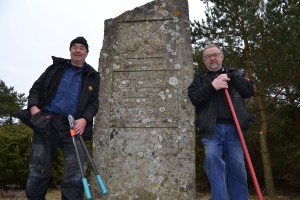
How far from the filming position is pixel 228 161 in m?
3.55

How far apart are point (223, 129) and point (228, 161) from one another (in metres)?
0.33

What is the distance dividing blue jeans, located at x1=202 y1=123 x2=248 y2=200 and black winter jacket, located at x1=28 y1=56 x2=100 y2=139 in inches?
52.0

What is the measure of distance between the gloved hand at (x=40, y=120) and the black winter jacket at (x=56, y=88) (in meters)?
0.14

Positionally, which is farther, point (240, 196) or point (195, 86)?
point (195, 86)

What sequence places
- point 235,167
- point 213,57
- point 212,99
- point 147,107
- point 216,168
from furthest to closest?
point 147,107 → point 213,57 → point 212,99 → point 235,167 → point 216,168

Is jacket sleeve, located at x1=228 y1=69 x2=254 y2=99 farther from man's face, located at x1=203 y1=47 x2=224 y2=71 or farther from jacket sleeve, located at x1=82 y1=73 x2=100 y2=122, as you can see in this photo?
jacket sleeve, located at x1=82 y1=73 x2=100 y2=122

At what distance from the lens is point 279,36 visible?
31.0 ft

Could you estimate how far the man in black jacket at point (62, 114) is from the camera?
11.9 feet

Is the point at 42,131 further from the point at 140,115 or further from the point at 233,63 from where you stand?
the point at 233,63

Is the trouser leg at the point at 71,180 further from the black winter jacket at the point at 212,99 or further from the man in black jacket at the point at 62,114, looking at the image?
the black winter jacket at the point at 212,99

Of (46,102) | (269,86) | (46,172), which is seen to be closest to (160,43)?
(46,102)

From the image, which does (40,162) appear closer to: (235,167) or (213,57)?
(235,167)

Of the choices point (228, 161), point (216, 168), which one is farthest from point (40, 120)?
point (228, 161)

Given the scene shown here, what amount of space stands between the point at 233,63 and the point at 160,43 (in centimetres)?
613
